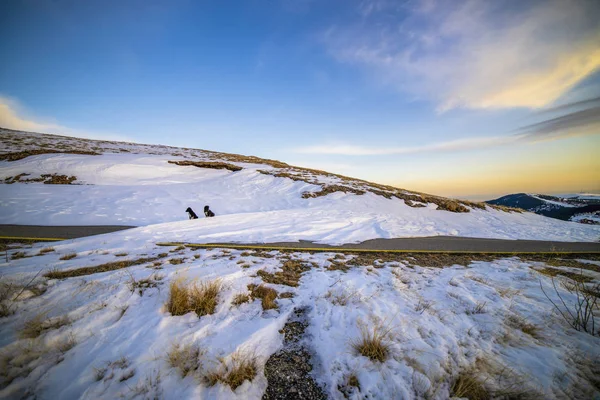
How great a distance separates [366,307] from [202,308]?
270 centimetres

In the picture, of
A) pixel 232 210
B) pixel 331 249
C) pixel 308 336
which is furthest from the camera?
pixel 232 210

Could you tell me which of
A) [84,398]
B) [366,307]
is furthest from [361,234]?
[84,398]

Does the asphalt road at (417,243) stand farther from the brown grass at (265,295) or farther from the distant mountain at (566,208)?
the distant mountain at (566,208)

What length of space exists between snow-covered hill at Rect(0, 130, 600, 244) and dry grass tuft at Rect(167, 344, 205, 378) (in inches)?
221

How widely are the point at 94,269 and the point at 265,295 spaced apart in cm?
376

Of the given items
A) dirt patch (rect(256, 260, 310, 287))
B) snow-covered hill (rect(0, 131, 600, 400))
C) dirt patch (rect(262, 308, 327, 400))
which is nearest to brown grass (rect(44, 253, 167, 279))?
snow-covered hill (rect(0, 131, 600, 400))

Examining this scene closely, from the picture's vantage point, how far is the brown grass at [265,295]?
11.3 ft

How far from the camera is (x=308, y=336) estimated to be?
2.88 metres

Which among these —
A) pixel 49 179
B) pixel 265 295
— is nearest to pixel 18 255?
pixel 265 295

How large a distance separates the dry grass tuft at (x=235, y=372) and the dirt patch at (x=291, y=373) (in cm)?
19

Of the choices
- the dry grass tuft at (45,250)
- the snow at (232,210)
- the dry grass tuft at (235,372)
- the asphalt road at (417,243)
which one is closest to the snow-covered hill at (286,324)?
the dry grass tuft at (235,372)

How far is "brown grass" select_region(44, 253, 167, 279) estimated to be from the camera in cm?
375

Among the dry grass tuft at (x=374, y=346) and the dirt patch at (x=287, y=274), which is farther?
the dirt patch at (x=287, y=274)

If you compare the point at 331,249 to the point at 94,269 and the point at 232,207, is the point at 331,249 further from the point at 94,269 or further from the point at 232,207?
the point at 232,207
